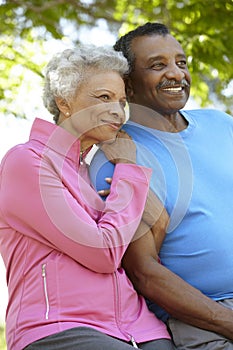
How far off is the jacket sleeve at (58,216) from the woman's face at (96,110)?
0.85 ft

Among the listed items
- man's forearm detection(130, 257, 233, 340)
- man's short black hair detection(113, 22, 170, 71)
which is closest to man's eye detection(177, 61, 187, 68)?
man's short black hair detection(113, 22, 170, 71)

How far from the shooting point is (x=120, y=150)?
3176 mm

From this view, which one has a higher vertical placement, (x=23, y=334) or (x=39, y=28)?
(x=39, y=28)

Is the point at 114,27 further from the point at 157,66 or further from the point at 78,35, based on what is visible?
the point at 157,66

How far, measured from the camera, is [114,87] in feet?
10.1

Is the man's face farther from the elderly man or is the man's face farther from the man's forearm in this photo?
the man's forearm

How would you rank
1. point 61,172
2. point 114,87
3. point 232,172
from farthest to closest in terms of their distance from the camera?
1. point 232,172
2. point 114,87
3. point 61,172

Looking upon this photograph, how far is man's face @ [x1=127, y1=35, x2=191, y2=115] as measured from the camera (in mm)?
3408

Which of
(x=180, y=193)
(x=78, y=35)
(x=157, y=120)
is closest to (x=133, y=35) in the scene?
(x=157, y=120)

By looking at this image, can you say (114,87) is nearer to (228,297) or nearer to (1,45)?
(228,297)

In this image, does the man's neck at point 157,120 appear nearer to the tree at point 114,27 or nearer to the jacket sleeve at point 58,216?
the jacket sleeve at point 58,216

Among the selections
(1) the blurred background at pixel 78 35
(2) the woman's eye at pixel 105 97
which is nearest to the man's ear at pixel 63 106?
(2) the woman's eye at pixel 105 97

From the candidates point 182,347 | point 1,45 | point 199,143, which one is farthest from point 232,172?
point 1,45

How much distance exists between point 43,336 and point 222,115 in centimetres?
144
